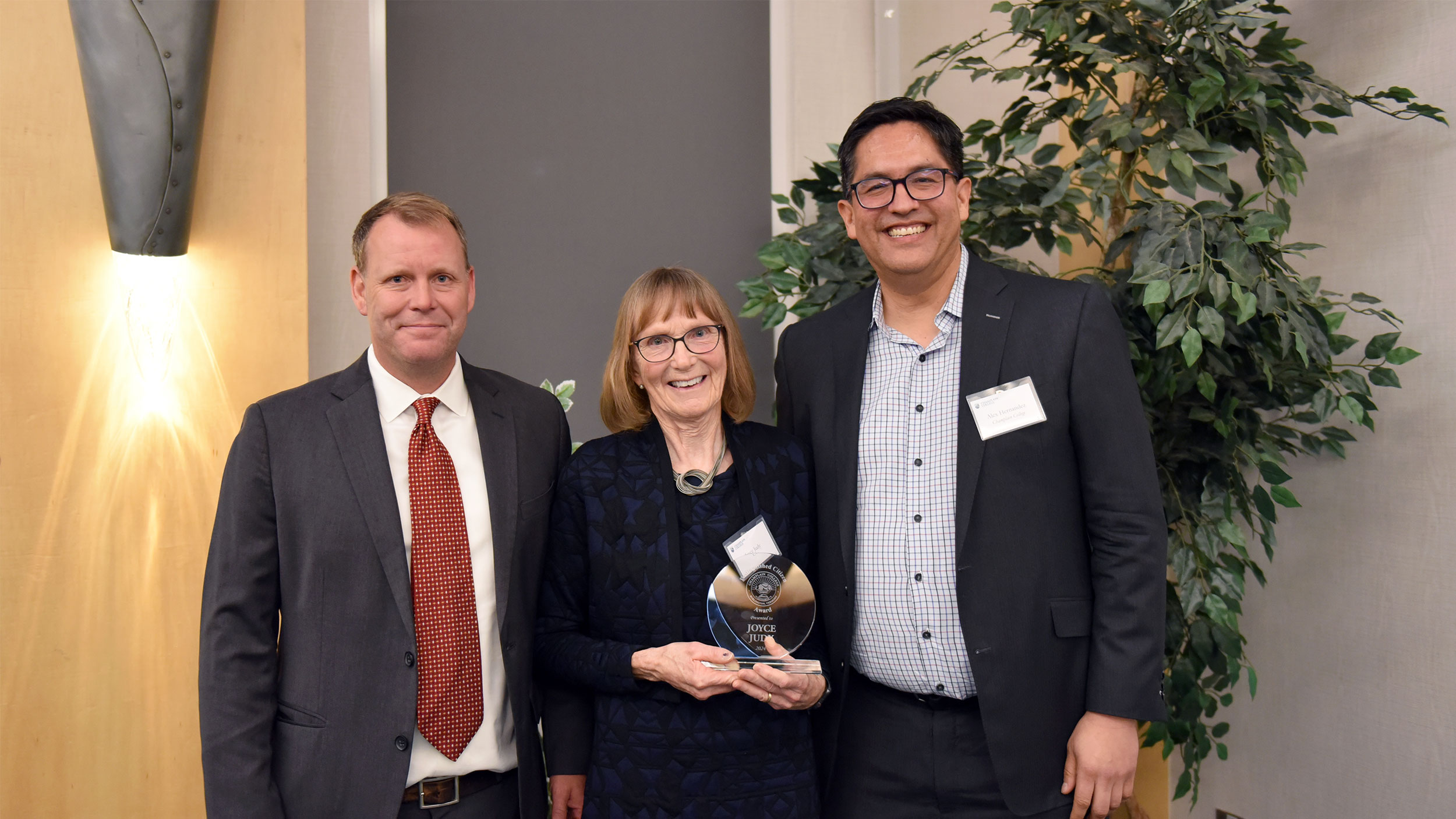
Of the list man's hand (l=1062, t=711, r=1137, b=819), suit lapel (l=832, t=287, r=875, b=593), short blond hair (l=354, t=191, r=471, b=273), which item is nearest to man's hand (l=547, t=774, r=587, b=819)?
suit lapel (l=832, t=287, r=875, b=593)

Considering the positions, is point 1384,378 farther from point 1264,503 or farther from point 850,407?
point 850,407

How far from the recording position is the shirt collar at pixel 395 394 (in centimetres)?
169

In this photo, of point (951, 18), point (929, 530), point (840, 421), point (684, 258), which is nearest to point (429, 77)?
point (684, 258)

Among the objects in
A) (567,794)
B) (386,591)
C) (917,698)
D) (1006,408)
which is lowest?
(567,794)

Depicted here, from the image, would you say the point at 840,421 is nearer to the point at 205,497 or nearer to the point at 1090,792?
the point at 1090,792

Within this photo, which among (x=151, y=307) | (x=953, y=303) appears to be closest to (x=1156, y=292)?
(x=953, y=303)

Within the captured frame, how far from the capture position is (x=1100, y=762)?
166cm

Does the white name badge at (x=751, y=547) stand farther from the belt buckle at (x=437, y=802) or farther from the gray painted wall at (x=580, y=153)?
the gray painted wall at (x=580, y=153)

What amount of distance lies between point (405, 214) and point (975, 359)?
1073 millimetres

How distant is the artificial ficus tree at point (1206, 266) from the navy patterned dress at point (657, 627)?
992 millimetres

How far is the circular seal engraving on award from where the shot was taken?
5.25 feet

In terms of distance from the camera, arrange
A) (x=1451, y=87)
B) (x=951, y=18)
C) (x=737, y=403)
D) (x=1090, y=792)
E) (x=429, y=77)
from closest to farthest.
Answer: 1. (x=1090, y=792)
2. (x=737, y=403)
3. (x=1451, y=87)
4. (x=429, y=77)
5. (x=951, y=18)

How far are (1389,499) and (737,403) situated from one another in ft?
5.28

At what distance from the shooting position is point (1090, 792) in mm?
1681
